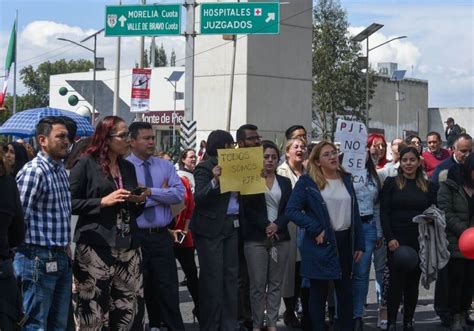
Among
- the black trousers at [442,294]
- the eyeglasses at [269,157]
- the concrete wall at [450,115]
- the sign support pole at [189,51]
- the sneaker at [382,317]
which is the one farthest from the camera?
the concrete wall at [450,115]

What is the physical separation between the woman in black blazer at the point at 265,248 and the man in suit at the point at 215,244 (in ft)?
0.77

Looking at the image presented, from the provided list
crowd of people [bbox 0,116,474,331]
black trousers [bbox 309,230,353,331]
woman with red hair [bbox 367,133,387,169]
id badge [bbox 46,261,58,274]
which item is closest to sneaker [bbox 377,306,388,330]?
crowd of people [bbox 0,116,474,331]

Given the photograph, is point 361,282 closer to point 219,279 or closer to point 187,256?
point 219,279

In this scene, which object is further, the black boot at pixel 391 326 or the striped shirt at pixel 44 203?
the black boot at pixel 391 326

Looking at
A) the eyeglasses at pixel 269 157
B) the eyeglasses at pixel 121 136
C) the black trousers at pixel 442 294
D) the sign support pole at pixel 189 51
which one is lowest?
the black trousers at pixel 442 294

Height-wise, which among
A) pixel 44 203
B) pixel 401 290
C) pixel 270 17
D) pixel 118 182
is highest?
pixel 270 17

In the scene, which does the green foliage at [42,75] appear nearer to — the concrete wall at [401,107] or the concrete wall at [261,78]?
the concrete wall at [401,107]

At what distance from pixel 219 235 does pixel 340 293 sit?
52.3 inches

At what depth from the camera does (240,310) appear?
10.4 meters

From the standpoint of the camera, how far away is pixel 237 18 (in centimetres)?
2428

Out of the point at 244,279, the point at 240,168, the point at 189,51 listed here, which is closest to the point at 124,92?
the point at 189,51

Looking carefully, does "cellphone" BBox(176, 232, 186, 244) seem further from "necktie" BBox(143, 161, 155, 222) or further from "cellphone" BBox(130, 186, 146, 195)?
"cellphone" BBox(130, 186, 146, 195)

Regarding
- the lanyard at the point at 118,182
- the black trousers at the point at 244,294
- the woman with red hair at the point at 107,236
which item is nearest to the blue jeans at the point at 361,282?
the black trousers at the point at 244,294

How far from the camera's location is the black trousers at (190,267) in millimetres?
10656
